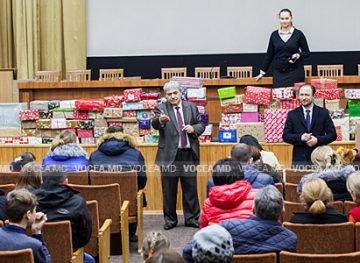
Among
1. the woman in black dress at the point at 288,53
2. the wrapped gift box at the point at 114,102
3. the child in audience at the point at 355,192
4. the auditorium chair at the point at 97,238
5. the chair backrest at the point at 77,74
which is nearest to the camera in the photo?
the child in audience at the point at 355,192

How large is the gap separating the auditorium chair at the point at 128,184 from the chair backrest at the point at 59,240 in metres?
2.12

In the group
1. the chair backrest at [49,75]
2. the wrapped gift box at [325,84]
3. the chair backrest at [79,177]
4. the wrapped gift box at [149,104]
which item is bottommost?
the chair backrest at [79,177]

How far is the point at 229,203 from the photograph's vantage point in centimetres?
568

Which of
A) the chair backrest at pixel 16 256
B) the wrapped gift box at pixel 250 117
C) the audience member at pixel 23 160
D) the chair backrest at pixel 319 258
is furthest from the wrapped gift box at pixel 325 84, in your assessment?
the chair backrest at pixel 16 256

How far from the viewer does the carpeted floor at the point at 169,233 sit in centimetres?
777

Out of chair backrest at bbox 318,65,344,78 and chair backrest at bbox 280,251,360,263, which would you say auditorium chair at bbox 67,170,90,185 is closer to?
chair backrest at bbox 280,251,360,263

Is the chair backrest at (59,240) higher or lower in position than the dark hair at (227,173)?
lower

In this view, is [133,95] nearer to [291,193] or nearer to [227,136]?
[227,136]

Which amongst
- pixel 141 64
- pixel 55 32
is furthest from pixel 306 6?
pixel 55 32

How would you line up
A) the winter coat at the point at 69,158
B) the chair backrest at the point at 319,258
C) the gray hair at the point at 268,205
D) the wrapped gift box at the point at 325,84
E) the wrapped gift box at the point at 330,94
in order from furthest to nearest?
the wrapped gift box at the point at 325,84, the wrapped gift box at the point at 330,94, the winter coat at the point at 69,158, the gray hair at the point at 268,205, the chair backrest at the point at 319,258

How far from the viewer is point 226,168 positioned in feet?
19.0

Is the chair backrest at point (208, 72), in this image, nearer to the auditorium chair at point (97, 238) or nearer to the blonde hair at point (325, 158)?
the blonde hair at point (325, 158)

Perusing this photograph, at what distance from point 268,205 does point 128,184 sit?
2918 millimetres

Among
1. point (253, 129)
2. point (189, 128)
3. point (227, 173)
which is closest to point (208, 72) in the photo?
point (253, 129)
